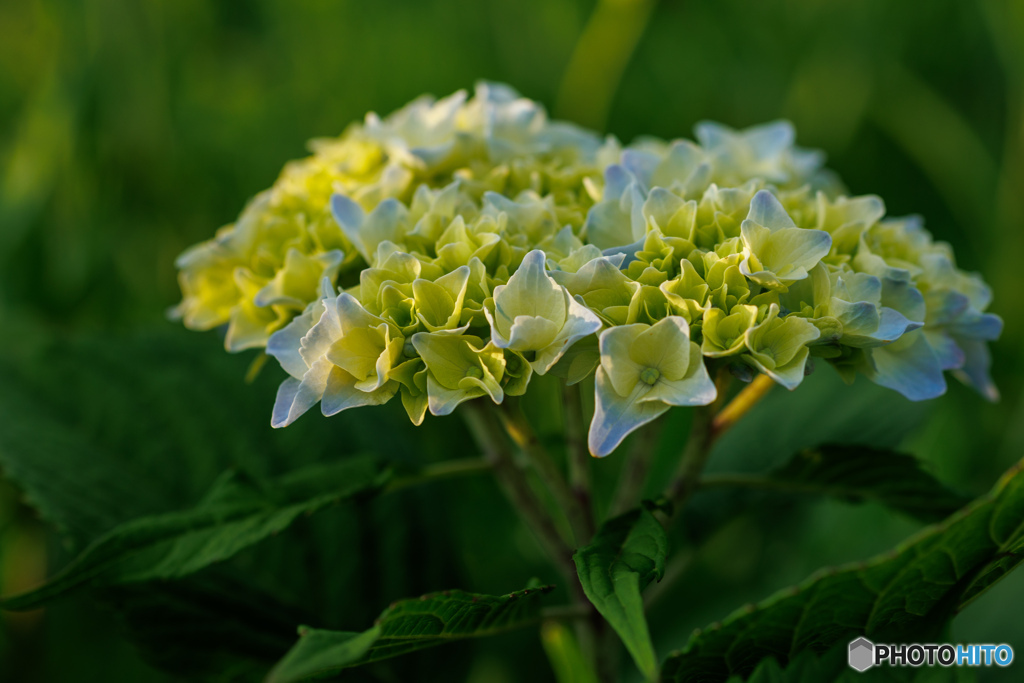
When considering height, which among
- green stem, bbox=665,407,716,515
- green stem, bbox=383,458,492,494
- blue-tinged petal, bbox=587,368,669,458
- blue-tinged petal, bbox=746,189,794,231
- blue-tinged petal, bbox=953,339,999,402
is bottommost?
green stem, bbox=383,458,492,494

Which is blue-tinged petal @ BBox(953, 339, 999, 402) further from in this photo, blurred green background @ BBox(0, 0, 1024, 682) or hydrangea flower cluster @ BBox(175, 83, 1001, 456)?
blurred green background @ BBox(0, 0, 1024, 682)

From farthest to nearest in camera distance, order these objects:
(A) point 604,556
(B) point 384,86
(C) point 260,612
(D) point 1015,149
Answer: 1. (B) point 384,86
2. (D) point 1015,149
3. (C) point 260,612
4. (A) point 604,556

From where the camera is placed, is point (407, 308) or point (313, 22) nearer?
point (407, 308)

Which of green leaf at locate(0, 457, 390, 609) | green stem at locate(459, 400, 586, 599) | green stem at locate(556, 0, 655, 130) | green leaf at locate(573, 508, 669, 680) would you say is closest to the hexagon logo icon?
green leaf at locate(573, 508, 669, 680)

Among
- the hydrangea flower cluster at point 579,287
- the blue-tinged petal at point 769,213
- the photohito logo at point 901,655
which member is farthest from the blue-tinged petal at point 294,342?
the photohito logo at point 901,655

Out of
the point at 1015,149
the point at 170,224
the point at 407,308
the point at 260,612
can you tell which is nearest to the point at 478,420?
the point at 407,308

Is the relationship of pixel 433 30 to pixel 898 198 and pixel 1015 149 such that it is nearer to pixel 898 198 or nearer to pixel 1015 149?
pixel 898 198

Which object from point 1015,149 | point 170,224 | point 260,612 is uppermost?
point 1015,149
